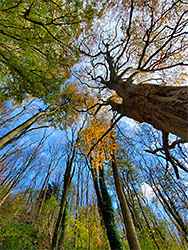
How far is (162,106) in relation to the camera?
61.3 inches

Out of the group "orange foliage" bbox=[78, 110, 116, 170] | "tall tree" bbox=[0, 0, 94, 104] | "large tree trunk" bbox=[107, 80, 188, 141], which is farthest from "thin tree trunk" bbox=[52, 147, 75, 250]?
"large tree trunk" bbox=[107, 80, 188, 141]

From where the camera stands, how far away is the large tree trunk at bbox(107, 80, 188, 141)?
1.29m

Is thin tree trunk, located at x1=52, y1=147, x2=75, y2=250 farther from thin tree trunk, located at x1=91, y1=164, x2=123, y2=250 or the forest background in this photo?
thin tree trunk, located at x1=91, y1=164, x2=123, y2=250

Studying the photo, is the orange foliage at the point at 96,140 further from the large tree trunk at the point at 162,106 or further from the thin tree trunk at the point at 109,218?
the large tree trunk at the point at 162,106

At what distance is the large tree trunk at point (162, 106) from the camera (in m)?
1.29

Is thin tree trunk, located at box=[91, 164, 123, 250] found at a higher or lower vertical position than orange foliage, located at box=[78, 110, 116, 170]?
lower

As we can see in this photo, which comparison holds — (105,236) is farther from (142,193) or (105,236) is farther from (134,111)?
(142,193)

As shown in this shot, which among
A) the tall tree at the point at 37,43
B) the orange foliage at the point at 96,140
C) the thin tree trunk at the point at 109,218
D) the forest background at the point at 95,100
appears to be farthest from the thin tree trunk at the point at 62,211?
the tall tree at the point at 37,43

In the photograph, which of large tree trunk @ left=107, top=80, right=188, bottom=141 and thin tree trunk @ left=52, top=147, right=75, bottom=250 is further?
thin tree trunk @ left=52, top=147, right=75, bottom=250

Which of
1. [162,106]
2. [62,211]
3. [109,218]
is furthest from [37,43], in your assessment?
[62,211]

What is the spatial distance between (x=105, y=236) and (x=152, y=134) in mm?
6935

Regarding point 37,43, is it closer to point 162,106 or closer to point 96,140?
point 162,106

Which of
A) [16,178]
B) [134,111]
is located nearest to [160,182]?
[134,111]

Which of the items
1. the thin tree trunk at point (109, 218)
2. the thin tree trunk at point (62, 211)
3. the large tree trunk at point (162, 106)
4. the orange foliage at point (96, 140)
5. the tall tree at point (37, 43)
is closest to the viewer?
the large tree trunk at point (162, 106)
